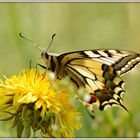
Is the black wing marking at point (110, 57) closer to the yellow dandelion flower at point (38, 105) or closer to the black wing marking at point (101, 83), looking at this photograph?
the black wing marking at point (101, 83)

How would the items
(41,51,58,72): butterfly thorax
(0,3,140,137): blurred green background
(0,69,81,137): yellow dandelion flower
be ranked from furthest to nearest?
(0,3,140,137): blurred green background, (41,51,58,72): butterfly thorax, (0,69,81,137): yellow dandelion flower

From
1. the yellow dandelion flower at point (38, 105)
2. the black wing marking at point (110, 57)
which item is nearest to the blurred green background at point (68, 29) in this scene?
the black wing marking at point (110, 57)

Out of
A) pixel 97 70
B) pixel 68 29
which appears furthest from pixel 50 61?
pixel 68 29

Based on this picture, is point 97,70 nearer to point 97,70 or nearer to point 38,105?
point 97,70

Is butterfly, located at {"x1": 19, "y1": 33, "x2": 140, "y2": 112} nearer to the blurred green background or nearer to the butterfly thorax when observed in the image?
the butterfly thorax

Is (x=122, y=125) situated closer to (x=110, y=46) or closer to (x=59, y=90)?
(x=59, y=90)

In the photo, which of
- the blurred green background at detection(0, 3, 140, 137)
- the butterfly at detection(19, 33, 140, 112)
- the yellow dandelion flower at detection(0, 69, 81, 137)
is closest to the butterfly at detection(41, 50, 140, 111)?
the butterfly at detection(19, 33, 140, 112)

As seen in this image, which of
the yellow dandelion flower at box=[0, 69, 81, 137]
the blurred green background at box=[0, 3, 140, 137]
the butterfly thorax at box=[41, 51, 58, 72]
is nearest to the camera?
the yellow dandelion flower at box=[0, 69, 81, 137]

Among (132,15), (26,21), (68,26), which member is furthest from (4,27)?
(132,15)
